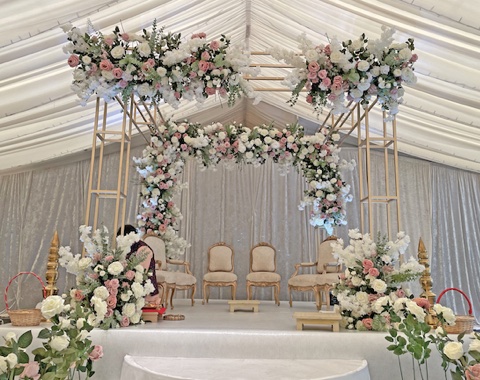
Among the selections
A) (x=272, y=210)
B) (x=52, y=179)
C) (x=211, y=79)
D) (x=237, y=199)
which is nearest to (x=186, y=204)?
(x=237, y=199)

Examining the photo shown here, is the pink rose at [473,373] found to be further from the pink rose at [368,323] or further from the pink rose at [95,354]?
the pink rose at [368,323]

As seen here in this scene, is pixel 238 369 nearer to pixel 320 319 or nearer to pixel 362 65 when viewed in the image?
pixel 320 319

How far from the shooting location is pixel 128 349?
11.6ft

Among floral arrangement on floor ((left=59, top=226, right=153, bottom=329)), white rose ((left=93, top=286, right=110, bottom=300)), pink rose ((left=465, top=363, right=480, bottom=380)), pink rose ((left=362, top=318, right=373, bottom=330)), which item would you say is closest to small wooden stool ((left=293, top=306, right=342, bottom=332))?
pink rose ((left=362, top=318, right=373, bottom=330))

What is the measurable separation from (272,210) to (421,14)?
613 cm

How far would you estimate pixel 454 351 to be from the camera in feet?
6.97

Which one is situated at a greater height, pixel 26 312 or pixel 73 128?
pixel 73 128

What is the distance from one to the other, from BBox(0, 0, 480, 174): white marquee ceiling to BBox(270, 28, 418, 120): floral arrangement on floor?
0.57 metres

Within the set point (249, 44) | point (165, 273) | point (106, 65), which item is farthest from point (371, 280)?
point (249, 44)

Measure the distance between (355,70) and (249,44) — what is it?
4303mm

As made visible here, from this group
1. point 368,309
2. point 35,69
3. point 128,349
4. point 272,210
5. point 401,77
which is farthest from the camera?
point 272,210

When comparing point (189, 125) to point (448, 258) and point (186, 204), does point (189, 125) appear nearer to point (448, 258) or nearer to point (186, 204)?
point (186, 204)

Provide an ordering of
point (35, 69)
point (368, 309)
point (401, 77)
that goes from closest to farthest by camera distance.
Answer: point (368, 309), point (401, 77), point (35, 69)

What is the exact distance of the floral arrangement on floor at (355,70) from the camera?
13.9ft
